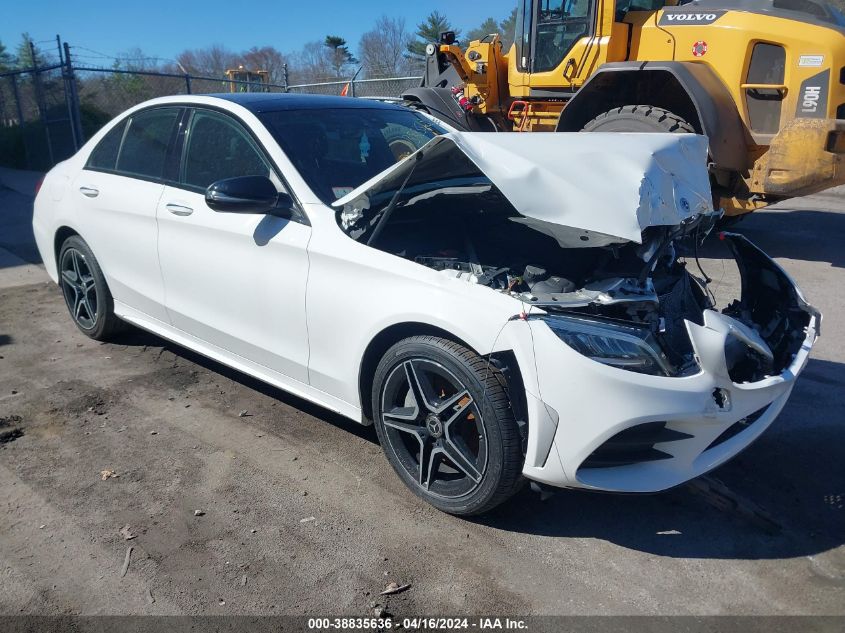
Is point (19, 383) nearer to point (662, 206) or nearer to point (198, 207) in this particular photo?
point (198, 207)

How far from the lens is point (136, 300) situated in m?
4.53

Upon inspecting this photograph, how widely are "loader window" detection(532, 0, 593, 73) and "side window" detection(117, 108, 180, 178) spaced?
564 cm

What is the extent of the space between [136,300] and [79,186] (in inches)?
41.1

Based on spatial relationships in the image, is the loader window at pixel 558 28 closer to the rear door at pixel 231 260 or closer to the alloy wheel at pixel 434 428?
the rear door at pixel 231 260

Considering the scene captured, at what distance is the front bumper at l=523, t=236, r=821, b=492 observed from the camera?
99.3 inches

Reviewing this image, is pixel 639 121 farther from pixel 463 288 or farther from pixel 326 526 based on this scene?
pixel 326 526

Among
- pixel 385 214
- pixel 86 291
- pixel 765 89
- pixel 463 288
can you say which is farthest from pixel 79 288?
pixel 765 89

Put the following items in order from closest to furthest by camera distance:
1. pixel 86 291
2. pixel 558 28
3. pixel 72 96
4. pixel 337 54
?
pixel 86 291
pixel 558 28
pixel 72 96
pixel 337 54

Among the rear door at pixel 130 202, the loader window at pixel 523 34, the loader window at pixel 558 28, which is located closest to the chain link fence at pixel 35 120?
the loader window at pixel 523 34

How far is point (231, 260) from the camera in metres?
3.70

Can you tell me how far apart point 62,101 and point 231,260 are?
13.6m

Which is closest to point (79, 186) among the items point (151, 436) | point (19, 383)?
point (19, 383)

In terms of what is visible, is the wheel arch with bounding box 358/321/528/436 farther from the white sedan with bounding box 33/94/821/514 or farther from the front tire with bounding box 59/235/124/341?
the front tire with bounding box 59/235/124/341

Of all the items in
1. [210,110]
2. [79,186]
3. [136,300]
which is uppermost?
[210,110]
